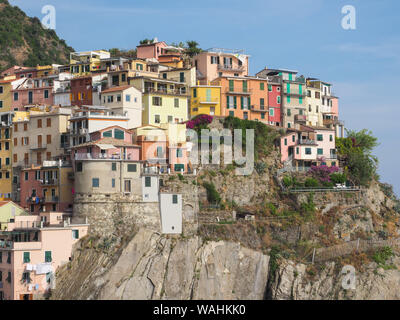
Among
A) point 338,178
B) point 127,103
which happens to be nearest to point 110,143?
point 127,103

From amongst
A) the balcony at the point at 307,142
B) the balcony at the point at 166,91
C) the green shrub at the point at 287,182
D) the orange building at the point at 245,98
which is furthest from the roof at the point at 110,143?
the balcony at the point at 307,142

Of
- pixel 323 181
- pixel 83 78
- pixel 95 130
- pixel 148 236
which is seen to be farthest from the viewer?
pixel 83 78

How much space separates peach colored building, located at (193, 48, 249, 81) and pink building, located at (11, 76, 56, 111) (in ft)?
64.9

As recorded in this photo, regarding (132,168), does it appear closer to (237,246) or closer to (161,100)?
(237,246)

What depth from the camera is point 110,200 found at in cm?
7844

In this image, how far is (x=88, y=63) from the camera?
10756cm

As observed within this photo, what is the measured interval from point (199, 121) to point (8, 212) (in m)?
24.3

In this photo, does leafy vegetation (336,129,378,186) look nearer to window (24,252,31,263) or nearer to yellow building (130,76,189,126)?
yellow building (130,76,189,126)

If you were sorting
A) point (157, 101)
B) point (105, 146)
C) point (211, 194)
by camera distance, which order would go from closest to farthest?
point (105, 146) < point (211, 194) < point (157, 101)

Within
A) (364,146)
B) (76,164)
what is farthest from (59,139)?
(364,146)

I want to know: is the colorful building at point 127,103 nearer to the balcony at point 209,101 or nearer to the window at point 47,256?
the balcony at point 209,101

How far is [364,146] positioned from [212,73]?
22158 millimetres
